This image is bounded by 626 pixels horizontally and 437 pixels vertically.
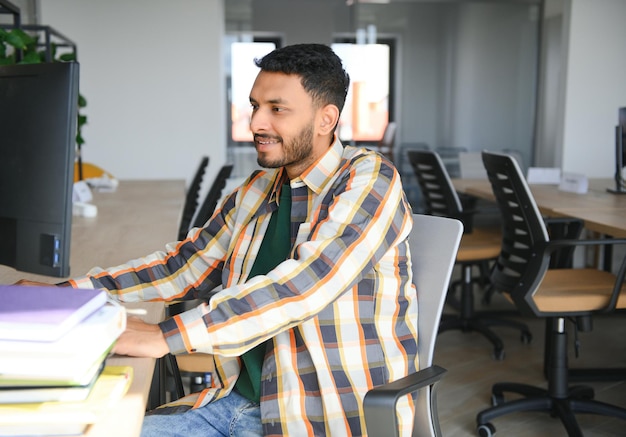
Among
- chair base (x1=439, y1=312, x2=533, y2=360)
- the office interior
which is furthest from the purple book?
the office interior

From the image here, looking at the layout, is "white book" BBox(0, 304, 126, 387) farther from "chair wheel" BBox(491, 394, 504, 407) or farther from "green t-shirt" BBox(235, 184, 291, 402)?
"chair wheel" BBox(491, 394, 504, 407)

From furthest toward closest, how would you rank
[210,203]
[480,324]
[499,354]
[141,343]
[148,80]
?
1. [148,80]
2. [480,324]
3. [499,354]
4. [210,203]
5. [141,343]

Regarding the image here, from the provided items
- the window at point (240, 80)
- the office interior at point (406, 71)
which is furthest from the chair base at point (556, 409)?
the window at point (240, 80)

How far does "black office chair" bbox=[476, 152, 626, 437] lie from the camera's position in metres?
2.75

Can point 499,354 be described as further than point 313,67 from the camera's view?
Yes

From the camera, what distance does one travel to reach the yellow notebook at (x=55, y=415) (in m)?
0.90

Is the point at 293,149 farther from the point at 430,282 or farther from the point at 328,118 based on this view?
the point at 430,282

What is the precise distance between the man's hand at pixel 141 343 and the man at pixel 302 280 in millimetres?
34

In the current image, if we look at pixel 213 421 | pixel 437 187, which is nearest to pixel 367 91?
pixel 437 187

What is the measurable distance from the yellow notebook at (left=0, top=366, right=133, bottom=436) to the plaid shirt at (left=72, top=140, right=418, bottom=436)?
254mm

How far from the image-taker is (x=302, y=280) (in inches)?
51.0

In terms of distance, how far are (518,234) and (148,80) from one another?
15.4 feet

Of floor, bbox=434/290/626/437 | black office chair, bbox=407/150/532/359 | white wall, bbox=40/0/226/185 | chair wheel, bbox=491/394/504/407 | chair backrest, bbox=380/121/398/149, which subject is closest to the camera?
floor, bbox=434/290/626/437

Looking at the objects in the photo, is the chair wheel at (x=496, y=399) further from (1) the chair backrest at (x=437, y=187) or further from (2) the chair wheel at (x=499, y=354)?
(1) the chair backrest at (x=437, y=187)
